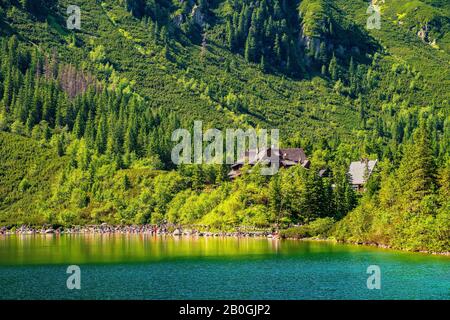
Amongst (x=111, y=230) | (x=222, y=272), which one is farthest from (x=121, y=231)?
(x=222, y=272)

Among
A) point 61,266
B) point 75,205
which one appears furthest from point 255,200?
point 61,266

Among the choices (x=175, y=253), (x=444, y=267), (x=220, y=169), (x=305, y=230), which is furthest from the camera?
(x=220, y=169)

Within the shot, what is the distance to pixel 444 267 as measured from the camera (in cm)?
6056

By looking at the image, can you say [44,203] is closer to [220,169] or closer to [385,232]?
[220,169]

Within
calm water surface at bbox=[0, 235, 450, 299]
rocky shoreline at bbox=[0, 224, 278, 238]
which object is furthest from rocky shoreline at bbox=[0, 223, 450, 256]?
calm water surface at bbox=[0, 235, 450, 299]

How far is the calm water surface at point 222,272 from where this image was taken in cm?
4969

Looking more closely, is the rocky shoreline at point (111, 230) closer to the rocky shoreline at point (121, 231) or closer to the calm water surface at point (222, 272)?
the rocky shoreline at point (121, 231)

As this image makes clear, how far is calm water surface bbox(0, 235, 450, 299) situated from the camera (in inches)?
1956

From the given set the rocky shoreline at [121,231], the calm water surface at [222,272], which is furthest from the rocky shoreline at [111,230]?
the calm water surface at [222,272]

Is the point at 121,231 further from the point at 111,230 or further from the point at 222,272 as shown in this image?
the point at 222,272

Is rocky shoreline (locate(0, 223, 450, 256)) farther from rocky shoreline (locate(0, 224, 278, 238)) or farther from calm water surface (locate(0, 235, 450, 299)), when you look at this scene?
calm water surface (locate(0, 235, 450, 299))

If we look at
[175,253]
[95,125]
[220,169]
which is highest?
[95,125]

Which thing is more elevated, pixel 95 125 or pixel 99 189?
pixel 95 125

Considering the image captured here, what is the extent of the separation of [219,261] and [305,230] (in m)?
33.2
